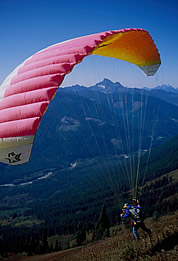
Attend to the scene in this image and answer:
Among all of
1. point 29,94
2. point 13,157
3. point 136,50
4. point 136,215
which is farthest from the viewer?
point 136,50

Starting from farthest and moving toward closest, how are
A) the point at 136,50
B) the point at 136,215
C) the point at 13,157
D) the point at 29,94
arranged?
the point at 136,50
the point at 136,215
the point at 29,94
the point at 13,157

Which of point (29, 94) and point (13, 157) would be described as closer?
point (13, 157)

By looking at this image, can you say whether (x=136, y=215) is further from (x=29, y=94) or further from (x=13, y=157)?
(x=29, y=94)

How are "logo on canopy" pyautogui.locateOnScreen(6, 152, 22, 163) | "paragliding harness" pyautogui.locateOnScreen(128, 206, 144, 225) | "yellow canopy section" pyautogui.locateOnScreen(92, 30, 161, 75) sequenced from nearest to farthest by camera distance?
"logo on canopy" pyautogui.locateOnScreen(6, 152, 22, 163), "paragliding harness" pyautogui.locateOnScreen(128, 206, 144, 225), "yellow canopy section" pyautogui.locateOnScreen(92, 30, 161, 75)

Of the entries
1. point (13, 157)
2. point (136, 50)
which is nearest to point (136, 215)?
point (13, 157)

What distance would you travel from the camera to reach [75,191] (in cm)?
17150

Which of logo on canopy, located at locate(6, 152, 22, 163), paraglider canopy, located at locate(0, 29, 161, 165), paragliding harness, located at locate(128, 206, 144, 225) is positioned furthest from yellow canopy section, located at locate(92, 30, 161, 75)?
paragliding harness, located at locate(128, 206, 144, 225)

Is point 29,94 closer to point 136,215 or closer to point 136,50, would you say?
point 136,215

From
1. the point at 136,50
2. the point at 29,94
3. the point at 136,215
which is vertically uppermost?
the point at 136,50

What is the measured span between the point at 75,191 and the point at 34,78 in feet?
564

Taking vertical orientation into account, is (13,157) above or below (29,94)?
below

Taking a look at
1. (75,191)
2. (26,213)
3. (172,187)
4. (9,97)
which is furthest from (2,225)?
(9,97)

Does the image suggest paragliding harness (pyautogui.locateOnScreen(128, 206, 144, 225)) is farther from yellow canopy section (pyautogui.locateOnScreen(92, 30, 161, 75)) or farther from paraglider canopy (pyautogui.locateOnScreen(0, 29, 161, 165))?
yellow canopy section (pyautogui.locateOnScreen(92, 30, 161, 75))

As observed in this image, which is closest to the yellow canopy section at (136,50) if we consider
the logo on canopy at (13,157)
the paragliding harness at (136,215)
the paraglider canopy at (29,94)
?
the paraglider canopy at (29,94)
